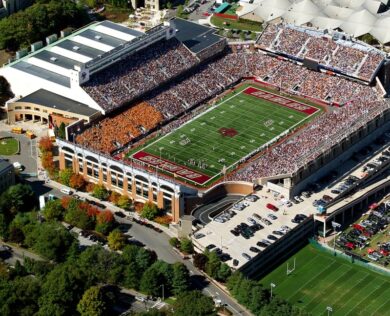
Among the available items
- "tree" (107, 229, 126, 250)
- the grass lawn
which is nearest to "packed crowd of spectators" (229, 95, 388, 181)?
"tree" (107, 229, 126, 250)

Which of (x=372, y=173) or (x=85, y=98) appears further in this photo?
(x=85, y=98)

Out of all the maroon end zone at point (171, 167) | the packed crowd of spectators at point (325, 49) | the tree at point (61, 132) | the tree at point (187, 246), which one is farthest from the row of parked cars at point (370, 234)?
the tree at point (61, 132)

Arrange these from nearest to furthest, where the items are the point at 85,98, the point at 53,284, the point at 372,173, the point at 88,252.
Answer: the point at 53,284 < the point at 88,252 < the point at 372,173 < the point at 85,98

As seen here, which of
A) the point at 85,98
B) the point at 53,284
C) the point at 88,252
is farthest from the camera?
the point at 85,98

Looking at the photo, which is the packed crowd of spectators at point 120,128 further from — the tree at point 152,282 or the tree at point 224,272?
the tree at point 224,272

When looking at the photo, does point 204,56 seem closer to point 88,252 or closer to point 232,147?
point 232,147

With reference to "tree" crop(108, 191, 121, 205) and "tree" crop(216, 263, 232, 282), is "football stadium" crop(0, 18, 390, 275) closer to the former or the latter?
"tree" crop(108, 191, 121, 205)

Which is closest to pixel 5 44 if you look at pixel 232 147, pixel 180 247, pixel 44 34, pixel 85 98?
pixel 44 34
